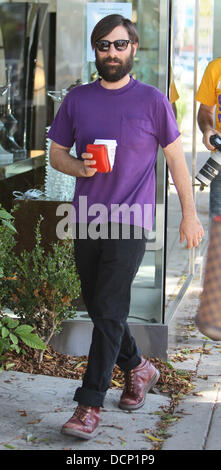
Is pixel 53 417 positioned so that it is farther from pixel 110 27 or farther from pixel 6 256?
pixel 110 27

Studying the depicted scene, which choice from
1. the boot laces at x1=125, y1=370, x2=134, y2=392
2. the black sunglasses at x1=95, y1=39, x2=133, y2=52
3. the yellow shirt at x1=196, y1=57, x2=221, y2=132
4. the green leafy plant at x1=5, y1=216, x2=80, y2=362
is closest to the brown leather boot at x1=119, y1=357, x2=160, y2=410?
the boot laces at x1=125, y1=370, x2=134, y2=392

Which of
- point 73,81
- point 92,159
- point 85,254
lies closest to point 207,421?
point 85,254

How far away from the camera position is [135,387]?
15.0ft

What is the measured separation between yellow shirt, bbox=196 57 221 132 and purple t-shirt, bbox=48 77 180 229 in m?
1.11

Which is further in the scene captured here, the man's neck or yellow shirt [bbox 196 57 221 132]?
yellow shirt [bbox 196 57 221 132]

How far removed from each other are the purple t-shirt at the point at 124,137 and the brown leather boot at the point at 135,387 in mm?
926

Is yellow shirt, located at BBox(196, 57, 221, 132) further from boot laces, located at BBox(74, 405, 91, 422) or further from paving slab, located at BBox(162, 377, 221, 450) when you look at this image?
boot laces, located at BBox(74, 405, 91, 422)

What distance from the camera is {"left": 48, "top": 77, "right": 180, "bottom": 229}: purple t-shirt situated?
4043 mm

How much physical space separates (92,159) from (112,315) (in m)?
0.74

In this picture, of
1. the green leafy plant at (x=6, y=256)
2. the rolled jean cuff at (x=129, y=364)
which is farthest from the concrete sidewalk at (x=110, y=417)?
the green leafy plant at (x=6, y=256)

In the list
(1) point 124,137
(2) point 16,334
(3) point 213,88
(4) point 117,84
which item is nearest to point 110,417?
(2) point 16,334

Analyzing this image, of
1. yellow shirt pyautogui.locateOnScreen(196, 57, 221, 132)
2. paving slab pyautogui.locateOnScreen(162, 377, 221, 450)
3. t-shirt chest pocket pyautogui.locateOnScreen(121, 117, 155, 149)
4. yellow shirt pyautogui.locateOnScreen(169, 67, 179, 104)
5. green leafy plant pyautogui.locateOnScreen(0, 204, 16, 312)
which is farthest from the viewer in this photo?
yellow shirt pyautogui.locateOnScreen(169, 67, 179, 104)

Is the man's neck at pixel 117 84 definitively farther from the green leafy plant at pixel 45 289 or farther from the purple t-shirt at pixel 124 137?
the green leafy plant at pixel 45 289

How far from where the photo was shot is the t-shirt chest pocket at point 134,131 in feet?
13.2
